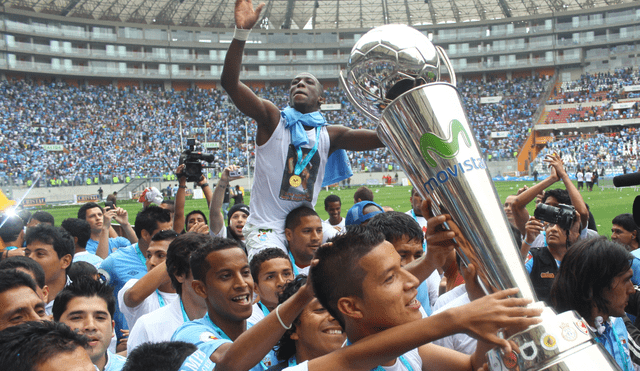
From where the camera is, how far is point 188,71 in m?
55.6

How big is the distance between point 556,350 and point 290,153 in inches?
98.2

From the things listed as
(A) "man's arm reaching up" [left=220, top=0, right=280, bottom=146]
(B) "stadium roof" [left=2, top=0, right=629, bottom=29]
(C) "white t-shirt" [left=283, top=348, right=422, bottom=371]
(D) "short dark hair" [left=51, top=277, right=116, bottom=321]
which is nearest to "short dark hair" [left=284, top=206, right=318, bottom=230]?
(A) "man's arm reaching up" [left=220, top=0, right=280, bottom=146]

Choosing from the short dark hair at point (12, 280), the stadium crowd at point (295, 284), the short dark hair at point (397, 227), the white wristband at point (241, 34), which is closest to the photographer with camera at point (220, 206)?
the stadium crowd at point (295, 284)

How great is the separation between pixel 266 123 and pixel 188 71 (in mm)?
55160

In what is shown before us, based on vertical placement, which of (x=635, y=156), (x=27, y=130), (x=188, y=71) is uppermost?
(x=188, y=71)

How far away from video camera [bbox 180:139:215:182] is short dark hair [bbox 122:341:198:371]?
274cm

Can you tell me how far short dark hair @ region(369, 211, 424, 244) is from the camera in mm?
3365

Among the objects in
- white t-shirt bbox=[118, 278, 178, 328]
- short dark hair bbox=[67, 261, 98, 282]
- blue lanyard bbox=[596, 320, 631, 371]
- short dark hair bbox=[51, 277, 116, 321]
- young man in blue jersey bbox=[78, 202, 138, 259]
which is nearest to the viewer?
blue lanyard bbox=[596, 320, 631, 371]

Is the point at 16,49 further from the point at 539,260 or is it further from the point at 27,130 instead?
the point at 539,260

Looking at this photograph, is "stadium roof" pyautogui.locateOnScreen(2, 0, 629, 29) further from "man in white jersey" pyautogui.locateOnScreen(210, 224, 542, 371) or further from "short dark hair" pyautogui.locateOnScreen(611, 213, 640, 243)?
"man in white jersey" pyautogui.locateOnScreen(210, 224, 542, 371)

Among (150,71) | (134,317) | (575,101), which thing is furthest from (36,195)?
(575,101)

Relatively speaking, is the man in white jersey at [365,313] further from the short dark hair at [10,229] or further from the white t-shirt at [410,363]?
the short dark hair at [10,229]

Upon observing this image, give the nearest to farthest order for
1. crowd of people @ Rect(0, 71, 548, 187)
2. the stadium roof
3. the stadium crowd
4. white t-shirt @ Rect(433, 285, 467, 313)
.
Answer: the stadium crowd < white t-shirt @ Rect(433, 285, 467, 313) < crowd of people @ Rect(0, 71, 548, 187) < the stadium roof

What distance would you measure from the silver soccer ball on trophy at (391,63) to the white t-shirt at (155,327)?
6.18 ft
